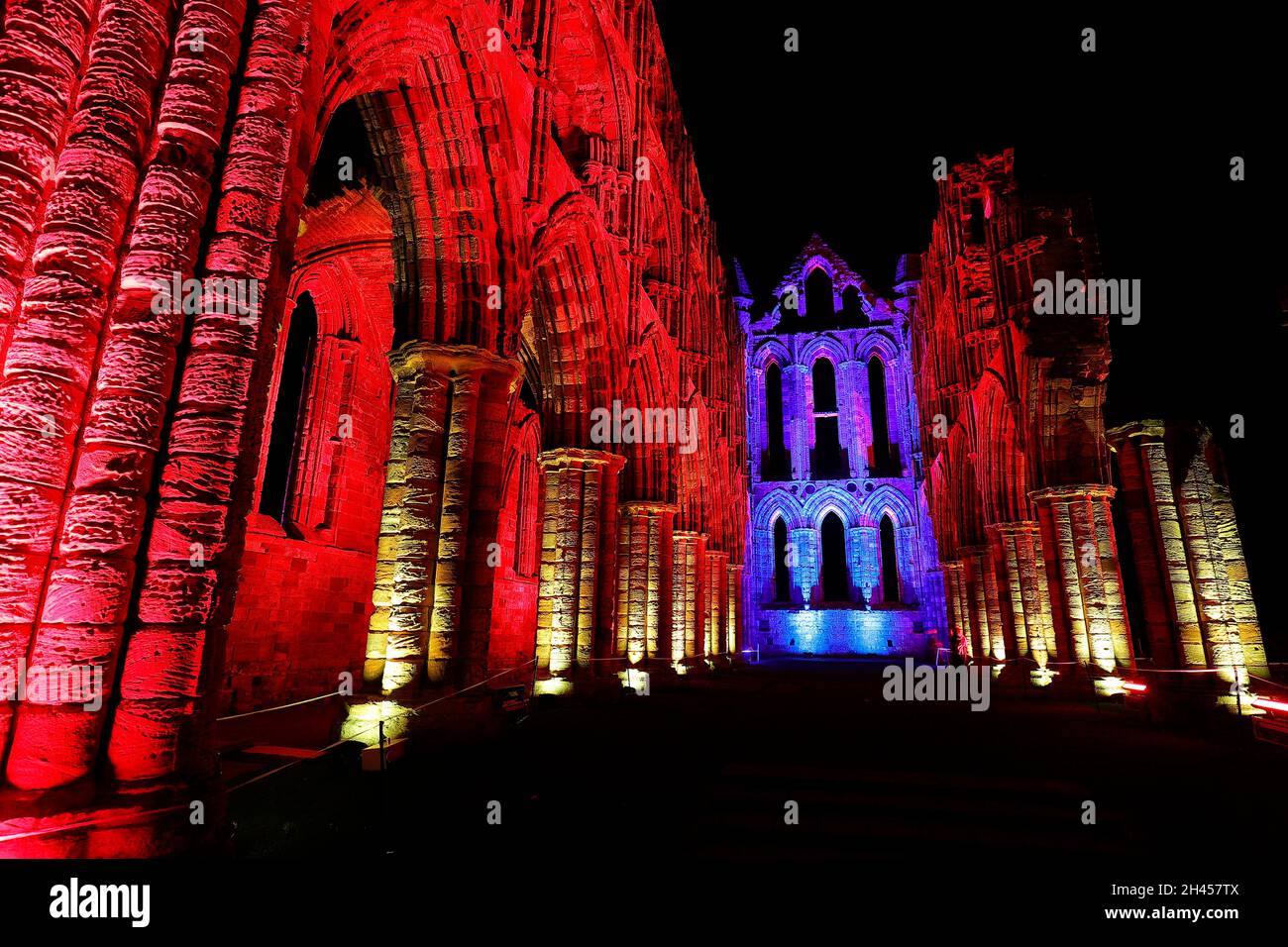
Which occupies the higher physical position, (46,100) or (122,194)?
(46,100)

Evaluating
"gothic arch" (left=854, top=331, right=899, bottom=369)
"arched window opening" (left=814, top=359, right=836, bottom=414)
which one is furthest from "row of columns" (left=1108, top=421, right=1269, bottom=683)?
"arched window opening" (left=814, top=359, right=836, bottom=414)

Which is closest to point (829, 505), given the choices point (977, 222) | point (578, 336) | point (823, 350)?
point (823, 350)

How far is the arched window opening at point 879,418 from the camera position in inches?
1195

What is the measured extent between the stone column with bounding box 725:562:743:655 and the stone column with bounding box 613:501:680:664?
989cm

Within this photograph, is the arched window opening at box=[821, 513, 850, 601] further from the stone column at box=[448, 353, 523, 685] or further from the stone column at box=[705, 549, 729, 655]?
the stone column at box=[448, 353, 523, 685]

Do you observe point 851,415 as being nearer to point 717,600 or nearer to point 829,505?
point 829,505

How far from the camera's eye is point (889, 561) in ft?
95.8

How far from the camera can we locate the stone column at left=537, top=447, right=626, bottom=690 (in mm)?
11562

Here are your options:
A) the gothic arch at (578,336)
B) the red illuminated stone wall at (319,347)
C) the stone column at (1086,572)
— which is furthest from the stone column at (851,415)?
the gothic arch at (578,336)

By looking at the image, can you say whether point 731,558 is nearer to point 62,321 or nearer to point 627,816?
point 627,816

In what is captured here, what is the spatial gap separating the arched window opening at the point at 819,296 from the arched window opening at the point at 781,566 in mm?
10676
